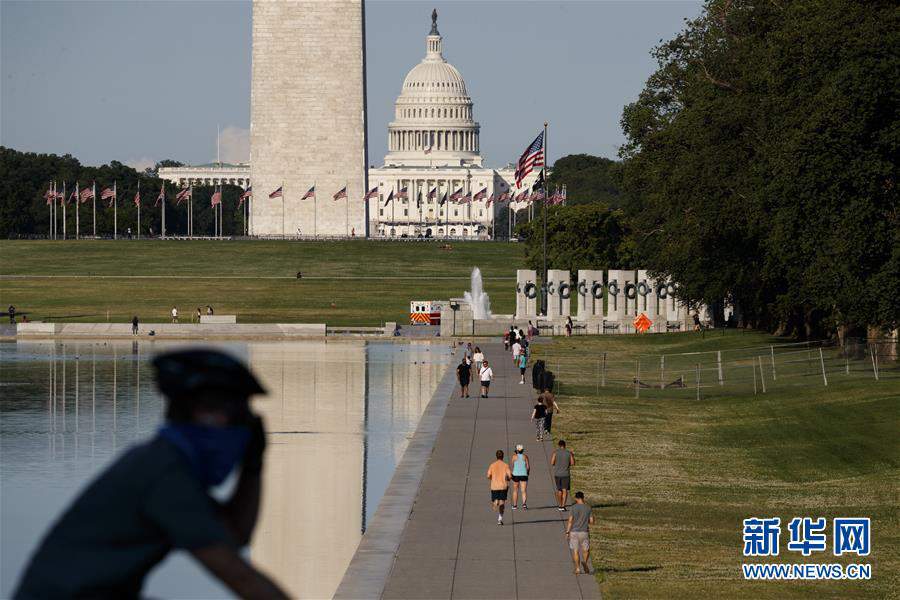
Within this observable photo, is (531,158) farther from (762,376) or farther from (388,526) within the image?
(388,526)

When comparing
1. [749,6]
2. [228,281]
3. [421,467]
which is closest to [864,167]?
[421,467]

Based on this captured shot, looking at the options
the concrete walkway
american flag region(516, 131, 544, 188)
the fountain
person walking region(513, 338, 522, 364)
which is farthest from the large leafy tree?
the fountain

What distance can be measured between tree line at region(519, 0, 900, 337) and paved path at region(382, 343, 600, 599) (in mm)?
11861

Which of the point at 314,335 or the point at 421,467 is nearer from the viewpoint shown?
the point at 421,467

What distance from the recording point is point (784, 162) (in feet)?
138

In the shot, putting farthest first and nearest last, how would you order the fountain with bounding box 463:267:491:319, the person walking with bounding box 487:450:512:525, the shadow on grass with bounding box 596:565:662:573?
the fountain with bounding box 463:267:491:319 < the person walking with bounding box 487:450:512:525 < the shadow on grass with bounding box 596:565:662:573

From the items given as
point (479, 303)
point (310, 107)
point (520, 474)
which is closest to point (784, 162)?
point (520, 474)

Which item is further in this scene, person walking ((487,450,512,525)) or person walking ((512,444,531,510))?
person walking ((512,444,531,510))

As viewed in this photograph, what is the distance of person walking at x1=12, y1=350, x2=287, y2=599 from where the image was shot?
3.92 m

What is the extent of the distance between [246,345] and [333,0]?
69892 mm

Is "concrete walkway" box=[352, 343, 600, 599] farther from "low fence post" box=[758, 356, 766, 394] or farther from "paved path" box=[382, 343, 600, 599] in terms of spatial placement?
"low fence post" box=[758, 356, 766, 394]

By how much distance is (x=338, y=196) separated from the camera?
129m

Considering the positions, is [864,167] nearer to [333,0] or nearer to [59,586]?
[59,586]

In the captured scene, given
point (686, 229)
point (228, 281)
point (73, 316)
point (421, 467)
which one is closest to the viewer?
point (421, 467)
